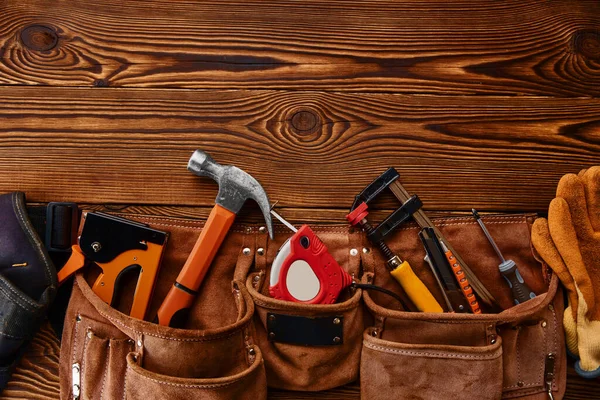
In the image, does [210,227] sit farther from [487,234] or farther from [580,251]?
[580,251]

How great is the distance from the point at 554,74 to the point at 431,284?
0.74 m

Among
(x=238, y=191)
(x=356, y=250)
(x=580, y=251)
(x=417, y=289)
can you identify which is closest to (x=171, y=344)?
(x=238, y=191)

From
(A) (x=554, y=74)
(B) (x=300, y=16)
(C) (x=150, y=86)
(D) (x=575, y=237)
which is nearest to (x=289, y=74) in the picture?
(B) (x=300, y=16)

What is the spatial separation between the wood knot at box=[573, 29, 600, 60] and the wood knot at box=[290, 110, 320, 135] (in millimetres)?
815

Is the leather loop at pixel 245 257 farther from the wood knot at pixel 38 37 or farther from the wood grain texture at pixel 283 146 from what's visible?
the wood knot at pixel 38 37

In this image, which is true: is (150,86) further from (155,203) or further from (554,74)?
(554,74)

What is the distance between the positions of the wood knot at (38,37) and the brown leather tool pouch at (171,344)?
1.99ft

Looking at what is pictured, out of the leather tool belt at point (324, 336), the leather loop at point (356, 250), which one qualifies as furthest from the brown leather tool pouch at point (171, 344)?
the leather loop at point (356, 250)

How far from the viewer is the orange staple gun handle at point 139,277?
1.34 metres

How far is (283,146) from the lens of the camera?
1.48 metres

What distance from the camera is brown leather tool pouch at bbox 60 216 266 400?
Answer: 48.8 inches

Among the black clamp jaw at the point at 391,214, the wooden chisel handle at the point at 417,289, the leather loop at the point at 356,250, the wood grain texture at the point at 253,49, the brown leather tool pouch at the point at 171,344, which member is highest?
the wood grain texture at the point at 253,49

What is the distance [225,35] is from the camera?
1504 mm

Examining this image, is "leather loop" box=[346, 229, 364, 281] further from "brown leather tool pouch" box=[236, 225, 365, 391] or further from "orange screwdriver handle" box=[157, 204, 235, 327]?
"orange screwdriver handle" box=[157, 204, 235, 327]
